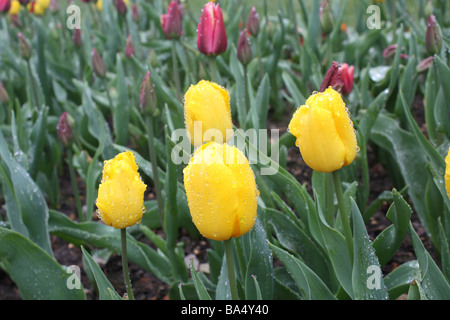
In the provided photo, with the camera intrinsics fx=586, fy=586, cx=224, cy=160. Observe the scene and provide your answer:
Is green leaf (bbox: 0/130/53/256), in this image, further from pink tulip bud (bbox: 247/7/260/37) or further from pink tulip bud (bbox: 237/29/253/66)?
Answer: pink tulip bud (bbox: 247/7/260/37)

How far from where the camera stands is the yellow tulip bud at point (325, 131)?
0.86m

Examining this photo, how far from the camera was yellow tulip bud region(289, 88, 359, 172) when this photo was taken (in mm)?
858

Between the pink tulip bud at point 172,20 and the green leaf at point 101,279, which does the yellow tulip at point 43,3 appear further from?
the green leaf at point 101,279

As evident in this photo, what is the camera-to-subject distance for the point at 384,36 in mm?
2549

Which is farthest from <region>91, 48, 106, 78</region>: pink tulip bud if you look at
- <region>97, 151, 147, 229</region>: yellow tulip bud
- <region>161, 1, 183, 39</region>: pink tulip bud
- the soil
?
<region>97, 151, 147, 229</region>: yellow tulip bud

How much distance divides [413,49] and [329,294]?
3.51ft

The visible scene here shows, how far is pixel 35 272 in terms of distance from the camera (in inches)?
51.9

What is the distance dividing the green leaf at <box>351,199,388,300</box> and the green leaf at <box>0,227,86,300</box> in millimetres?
647

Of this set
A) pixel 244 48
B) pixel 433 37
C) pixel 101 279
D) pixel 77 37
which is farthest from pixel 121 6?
pixel 101 279

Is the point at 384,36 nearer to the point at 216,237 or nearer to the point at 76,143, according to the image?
the point at 76,143

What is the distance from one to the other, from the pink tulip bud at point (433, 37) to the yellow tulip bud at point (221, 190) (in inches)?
36.9

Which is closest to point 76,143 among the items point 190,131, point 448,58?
point 190,131

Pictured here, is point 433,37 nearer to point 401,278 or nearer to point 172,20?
point 401,278
